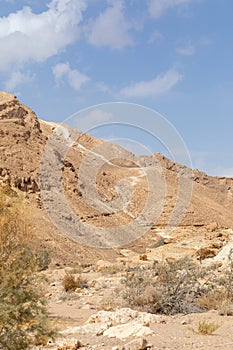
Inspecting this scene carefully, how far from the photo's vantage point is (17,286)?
6336 mm

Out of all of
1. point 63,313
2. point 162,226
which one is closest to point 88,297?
point 63,313

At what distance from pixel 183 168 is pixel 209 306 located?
69.8 m

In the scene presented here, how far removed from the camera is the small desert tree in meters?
5.64

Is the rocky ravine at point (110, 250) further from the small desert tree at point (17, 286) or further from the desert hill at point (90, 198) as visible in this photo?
the small desert tree at point (17, 286)

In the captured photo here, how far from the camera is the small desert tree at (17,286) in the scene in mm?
5637

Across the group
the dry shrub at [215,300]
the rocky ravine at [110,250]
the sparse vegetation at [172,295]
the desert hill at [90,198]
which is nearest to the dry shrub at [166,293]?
the sparse vegetation at [172,295]

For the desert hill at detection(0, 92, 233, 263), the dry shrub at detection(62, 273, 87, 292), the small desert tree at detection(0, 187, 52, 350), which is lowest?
the small desert tree at detection(0, 187, 52, 350)

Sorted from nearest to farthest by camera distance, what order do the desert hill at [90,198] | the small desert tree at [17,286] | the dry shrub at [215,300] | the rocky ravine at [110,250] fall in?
the small desert tree at [17,286] → the rocky ravine at [110,250] → the dry shrub at [215,300] → the desert hill at [90,198]

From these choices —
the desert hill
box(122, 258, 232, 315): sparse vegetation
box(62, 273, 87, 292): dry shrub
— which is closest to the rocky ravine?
the desert hill

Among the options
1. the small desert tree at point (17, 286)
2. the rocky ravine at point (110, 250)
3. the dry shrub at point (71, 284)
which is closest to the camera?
the small desert tree at point (17, 286)

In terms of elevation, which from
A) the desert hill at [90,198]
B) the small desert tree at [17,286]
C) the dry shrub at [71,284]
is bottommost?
the small desert tree at [17,286]

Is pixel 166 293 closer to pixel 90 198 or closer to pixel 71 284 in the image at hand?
pixel 71 284

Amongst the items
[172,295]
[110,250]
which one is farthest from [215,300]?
[110,250]

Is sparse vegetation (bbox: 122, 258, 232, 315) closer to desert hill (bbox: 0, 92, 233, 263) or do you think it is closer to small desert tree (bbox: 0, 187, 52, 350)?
small desert tree (bbox: 0, 187, 52, 350)
